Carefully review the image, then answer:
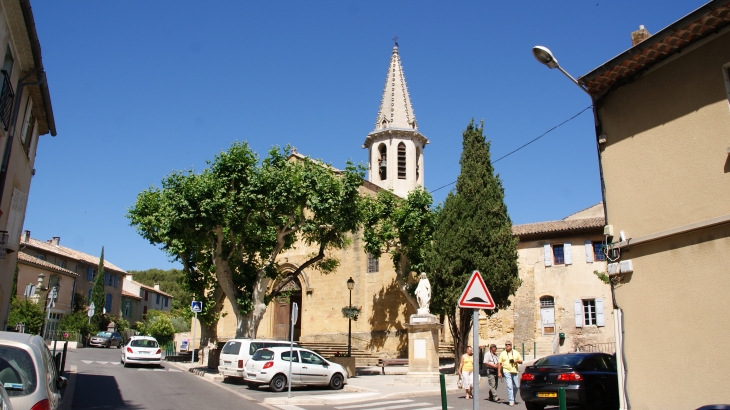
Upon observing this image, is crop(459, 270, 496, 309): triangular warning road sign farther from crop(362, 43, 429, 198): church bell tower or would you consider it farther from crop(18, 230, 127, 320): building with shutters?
crop(18, 230, 127, 320): building with shutters

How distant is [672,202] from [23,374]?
8506 mm

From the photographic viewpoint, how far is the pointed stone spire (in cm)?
3897

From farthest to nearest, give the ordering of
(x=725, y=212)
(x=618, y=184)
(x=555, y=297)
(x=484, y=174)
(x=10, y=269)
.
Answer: (x=555, y=297), (x=484, y=174), (x=10, y=269), (x=618, y=184), (x=725, y=212)

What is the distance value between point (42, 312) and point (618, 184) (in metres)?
34.4

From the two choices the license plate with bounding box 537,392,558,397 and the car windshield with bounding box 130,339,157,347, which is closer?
the license plate with bounding box 537,392,558,397

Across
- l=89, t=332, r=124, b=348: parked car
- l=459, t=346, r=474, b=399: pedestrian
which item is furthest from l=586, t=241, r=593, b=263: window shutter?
l=89, t=332, r=124, b=348: parked car

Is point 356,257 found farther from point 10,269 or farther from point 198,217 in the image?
point 10,269

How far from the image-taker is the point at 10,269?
15523mm

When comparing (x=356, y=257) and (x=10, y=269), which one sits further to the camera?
(x=356, y=257)

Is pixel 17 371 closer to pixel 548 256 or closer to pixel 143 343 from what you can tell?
pixel 143 343

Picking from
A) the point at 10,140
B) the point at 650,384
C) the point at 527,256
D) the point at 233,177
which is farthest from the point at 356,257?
the point at 650,384

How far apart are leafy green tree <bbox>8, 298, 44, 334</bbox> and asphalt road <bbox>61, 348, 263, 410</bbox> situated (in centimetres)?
1470

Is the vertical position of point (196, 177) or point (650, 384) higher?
point (196, 177)

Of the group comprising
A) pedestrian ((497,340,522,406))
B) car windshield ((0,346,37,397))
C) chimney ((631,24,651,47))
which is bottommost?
pedestrian ((497,340,522,406))
